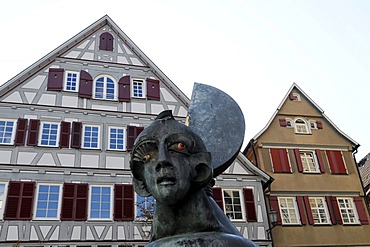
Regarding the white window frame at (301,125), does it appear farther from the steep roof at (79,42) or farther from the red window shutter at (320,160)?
the steep roof at (79,42)

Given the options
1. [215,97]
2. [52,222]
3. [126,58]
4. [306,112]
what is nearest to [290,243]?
[306,112]

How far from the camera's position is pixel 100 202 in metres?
14.1

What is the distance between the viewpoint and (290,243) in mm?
15773

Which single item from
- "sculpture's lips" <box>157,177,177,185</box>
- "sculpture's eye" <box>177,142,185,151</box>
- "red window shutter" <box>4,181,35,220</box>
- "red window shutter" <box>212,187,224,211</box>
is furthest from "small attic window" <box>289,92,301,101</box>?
"sculpture's lips" <box>157,177,177,185</box>

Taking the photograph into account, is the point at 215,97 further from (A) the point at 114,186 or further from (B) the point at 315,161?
(B) the point at 315,161

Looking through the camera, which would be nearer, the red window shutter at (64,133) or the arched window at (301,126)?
the red window shutter at (64,133)

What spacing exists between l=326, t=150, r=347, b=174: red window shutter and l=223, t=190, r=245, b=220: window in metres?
5.14

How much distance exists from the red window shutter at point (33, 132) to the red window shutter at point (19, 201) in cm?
159

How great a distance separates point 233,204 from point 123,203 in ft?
14.3

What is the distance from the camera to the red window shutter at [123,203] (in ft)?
45.9

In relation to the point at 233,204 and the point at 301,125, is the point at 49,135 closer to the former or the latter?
the point at 233,204

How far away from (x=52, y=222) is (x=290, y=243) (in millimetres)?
9058

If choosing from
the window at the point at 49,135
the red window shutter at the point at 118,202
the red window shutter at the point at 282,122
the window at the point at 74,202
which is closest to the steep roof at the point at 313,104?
the red window shutter at the point at 282,122

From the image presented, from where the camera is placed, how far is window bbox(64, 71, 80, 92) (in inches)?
634
